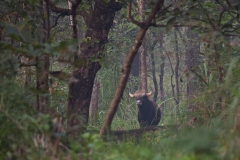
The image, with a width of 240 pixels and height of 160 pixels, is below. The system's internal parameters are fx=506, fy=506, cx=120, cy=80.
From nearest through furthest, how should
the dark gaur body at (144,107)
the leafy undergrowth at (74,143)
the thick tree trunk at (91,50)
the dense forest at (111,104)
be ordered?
the leafy undergrowth at (74,143)
the dense forest at (111,104)
the thick tree trunk at (91,50)
the dark gaur body at (144,107)

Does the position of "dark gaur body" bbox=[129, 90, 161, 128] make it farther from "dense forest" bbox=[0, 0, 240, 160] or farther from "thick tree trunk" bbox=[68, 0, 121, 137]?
"dense forest" bbox=[0, 0, 240, 160]

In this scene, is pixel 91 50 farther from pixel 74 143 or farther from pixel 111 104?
pixel 74 143

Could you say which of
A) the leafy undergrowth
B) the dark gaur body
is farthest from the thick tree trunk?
the dark gaur body

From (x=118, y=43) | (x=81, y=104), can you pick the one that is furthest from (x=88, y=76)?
(x=118, y=43)

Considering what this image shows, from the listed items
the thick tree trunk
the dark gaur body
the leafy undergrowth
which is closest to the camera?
the leafy undergrowth

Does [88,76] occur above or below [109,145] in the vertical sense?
above

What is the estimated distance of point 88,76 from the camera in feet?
27.0

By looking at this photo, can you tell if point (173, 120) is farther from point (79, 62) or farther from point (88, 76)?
point (88, 76)

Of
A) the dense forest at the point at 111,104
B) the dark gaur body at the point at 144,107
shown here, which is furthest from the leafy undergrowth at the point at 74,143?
the dark gaur body at the point at 144,107

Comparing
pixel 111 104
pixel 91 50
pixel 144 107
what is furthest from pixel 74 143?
pixel 144 107

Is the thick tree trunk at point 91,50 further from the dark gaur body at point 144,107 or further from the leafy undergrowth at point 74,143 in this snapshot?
the dark gaur body at point 144,107

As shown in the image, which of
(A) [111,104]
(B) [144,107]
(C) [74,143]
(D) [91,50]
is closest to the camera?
(C) [74,143]

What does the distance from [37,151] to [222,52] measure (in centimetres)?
334

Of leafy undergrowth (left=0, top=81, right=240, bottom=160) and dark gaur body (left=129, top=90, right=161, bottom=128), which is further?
dark gaur body (left=129, top=90, right=161, bottom=128)
